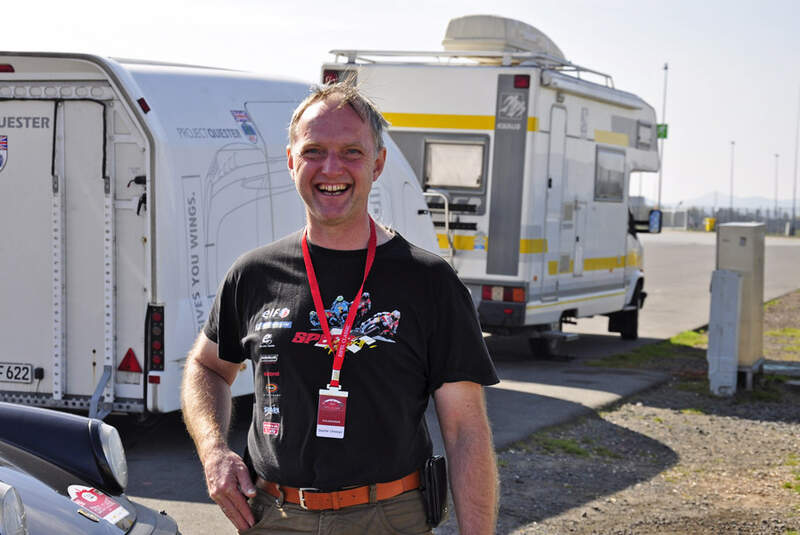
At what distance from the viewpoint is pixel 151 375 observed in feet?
23.8

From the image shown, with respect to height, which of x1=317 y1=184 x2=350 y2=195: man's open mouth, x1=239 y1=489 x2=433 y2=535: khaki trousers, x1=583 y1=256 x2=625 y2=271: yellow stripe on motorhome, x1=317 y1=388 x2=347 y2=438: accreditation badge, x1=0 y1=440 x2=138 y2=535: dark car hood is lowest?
x1=0 y1=440 x2=138 y2=535: dark car hood

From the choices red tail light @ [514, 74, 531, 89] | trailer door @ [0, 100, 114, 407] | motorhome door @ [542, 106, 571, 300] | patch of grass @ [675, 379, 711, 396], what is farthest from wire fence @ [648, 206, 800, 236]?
trailer door @ [0, 100, 114, 407]

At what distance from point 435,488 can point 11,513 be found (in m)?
1.23

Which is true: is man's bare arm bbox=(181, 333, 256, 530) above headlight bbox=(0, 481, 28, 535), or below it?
above

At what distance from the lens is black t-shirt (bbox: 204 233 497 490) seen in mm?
2811

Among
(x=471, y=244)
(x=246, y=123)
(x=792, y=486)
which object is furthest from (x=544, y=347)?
(x=246, y=123)

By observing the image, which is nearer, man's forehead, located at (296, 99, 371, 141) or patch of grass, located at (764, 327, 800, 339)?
man's forehead, located at (296, 99, 371, 141)

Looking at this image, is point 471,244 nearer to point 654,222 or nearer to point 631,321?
point 654,222

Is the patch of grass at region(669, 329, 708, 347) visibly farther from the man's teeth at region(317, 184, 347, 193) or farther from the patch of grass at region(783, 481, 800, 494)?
the man's teeth at region(317, 184, 347, 193)

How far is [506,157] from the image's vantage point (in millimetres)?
11812

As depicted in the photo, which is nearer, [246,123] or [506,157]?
[246,123]

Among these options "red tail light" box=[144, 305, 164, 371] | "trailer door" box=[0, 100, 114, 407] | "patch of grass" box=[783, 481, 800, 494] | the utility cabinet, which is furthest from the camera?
the utility cabinet

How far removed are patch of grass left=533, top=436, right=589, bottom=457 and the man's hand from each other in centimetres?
559

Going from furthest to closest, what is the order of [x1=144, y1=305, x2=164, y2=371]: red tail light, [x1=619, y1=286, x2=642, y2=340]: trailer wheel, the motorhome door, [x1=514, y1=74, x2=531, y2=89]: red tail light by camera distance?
1. [x1=619, y1=286, x2=642, y2=340]: trailer wheel
2. the motorhome door
3. [x1=514, y1=74, x2=531, y2=89]: red tail light
4. [x1=144, y1=305, x2=164, y2=371]: red tail light
